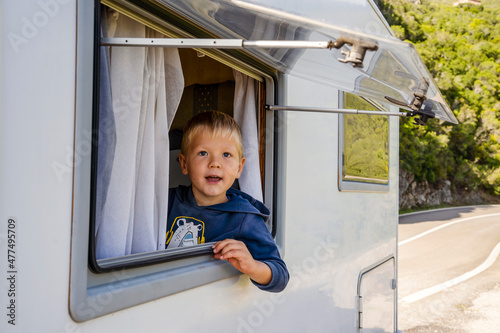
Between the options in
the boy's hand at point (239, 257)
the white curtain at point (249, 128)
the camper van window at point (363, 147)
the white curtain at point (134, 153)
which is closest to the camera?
the white curtain at point (134, 153)

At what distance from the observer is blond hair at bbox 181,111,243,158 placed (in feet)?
6.60

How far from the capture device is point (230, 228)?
1.90 meters

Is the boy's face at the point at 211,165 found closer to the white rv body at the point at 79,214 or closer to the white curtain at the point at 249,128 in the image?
the white curtain at the point at 249,128

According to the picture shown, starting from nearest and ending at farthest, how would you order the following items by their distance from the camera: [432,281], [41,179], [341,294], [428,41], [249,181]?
[41,179], [249,181], [341,294], [432,281], [428,41]

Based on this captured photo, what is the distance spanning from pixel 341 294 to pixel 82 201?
197 centimetres

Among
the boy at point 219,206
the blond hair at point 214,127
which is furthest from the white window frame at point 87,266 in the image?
the blond hair at point 214,127

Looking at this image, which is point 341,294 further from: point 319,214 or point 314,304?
point 319,214

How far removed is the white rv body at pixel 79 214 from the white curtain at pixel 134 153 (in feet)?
0.44

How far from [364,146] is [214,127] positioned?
1.62 meters

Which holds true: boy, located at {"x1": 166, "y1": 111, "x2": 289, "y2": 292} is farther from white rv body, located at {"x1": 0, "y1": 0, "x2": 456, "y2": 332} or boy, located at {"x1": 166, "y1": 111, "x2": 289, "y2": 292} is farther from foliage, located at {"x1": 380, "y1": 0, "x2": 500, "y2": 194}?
foliage, located at {"x1": 380, "y1": 0, "x2": 500, "y2": 194}

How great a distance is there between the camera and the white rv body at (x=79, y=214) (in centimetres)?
97

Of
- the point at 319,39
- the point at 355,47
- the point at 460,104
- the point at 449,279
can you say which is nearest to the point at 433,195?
the point at 460,104

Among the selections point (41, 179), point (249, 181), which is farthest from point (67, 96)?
point (249, 181)

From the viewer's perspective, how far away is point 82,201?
Answer: 1.10m
